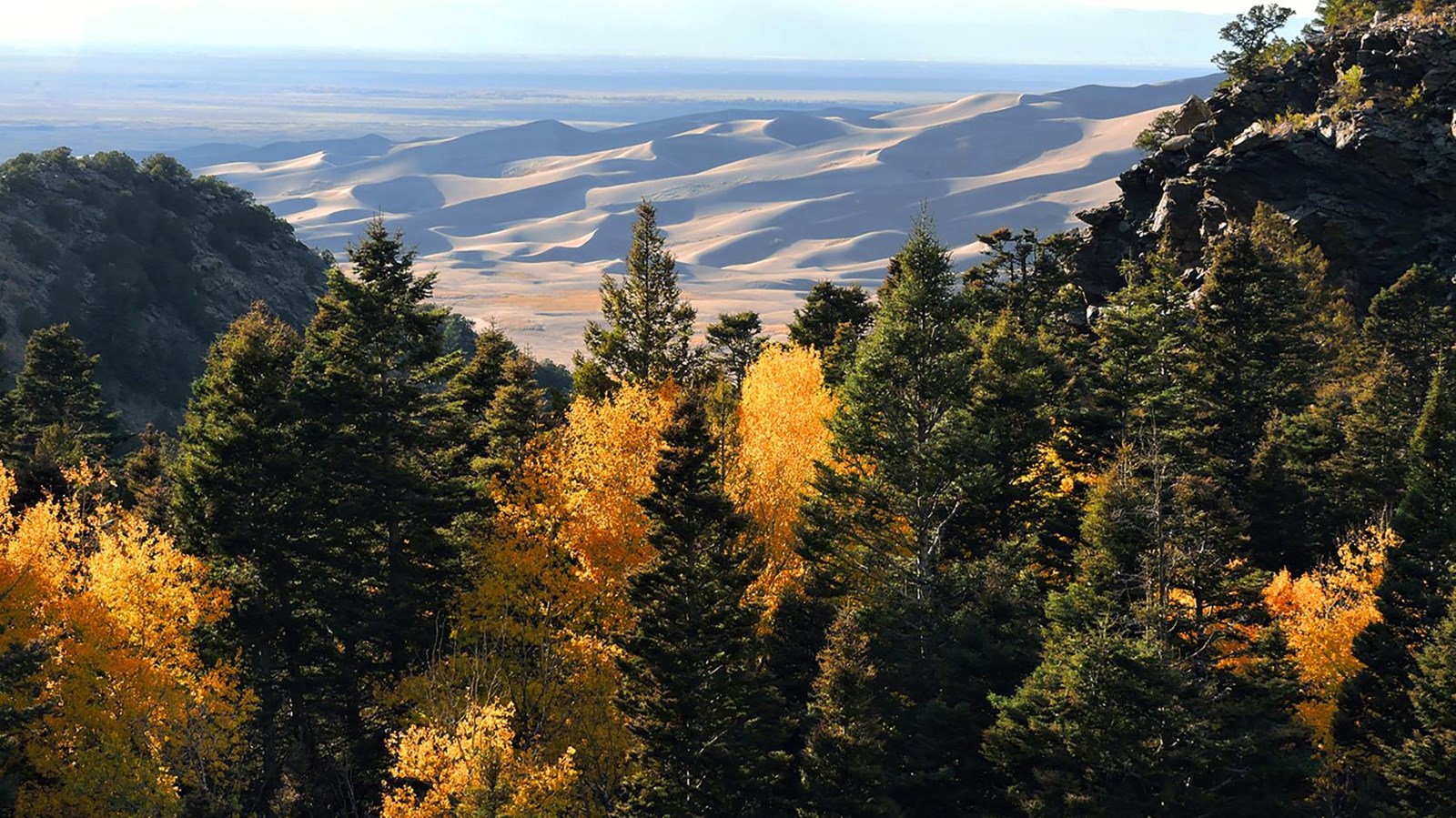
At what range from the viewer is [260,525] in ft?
135

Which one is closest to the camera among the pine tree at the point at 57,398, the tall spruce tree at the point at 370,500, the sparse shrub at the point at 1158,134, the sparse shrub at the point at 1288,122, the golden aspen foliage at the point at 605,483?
the golden aspen foliage at the point at 605,483

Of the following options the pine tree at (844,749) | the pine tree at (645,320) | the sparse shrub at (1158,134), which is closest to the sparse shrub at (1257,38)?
the sparse shrub at (1158,134)

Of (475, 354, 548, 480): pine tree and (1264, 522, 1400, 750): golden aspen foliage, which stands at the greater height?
(475, 354, 548, 480): pine tree

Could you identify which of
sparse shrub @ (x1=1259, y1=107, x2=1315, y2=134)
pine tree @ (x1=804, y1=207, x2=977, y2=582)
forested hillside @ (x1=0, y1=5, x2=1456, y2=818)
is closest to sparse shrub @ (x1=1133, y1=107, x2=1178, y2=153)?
sparse shrub @ (x1=1259, y1=107, x2=1315, y2=134)

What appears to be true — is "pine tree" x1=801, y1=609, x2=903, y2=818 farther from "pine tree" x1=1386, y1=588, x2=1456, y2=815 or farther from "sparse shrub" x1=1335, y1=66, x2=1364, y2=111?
"sparse shrub" x1=1335, y1=66, x2=1364, y2=111

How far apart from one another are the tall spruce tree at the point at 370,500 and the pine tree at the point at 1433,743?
29.7 metres

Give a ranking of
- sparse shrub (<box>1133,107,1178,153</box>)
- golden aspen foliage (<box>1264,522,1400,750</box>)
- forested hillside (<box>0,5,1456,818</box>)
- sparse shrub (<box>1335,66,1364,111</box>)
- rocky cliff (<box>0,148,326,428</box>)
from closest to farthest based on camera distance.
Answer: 1. forested hillside (<box>0,5,1456,818</box>)
2. golden aspen foliage (<box>1264,522,1400,750</box>)
3. sparse shrub (<box>1335,66,1364,111</box>)
4. sparse shrub (<box>1133,107,1178,153</box>)
5. rocky cliff (<box>0,148,326,428</box>)

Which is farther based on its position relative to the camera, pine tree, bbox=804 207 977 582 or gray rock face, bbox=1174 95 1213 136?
gray rock face, bbox=1174 95 1213 136

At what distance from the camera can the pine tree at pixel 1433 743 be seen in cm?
3538

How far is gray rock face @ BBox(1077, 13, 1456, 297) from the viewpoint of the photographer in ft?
251

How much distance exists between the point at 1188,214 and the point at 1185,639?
56466 mm

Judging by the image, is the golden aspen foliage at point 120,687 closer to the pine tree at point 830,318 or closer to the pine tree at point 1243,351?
the pine tree at point 1243,351

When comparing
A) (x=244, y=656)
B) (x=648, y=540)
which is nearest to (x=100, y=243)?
(x=244, y=656)

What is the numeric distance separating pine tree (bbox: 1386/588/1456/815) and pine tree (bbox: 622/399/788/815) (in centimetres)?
1773
